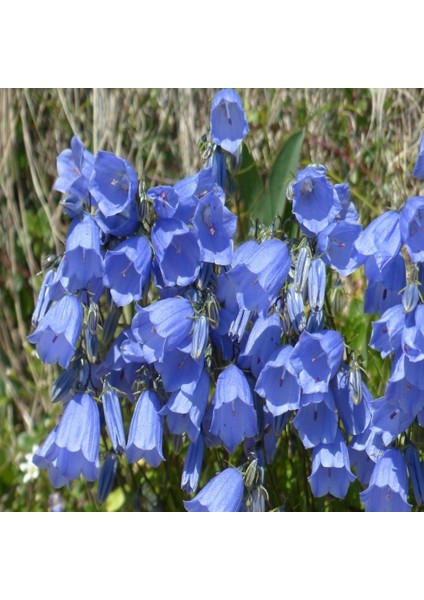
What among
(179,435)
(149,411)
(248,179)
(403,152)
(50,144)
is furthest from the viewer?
(50,144)

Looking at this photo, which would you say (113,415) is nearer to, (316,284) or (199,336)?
(199,336)

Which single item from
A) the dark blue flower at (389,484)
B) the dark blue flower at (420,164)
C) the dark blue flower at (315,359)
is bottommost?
the dark blue flower at (389,484)

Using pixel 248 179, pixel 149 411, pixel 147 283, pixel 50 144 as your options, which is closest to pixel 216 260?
pixel 147 283

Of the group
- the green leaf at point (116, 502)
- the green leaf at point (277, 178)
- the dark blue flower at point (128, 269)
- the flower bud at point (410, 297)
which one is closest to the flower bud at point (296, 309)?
the flower bud at point (410, 297)

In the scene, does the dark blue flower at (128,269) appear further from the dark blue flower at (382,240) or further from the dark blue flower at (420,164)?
the dark blue flower at (420,164)

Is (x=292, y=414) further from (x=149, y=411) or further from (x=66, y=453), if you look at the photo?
(x=66, y=453)

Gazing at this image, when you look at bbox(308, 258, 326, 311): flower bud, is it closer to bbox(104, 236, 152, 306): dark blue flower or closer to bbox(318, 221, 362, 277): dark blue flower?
bbox(318, 221, 362, 277): dark blue flower
